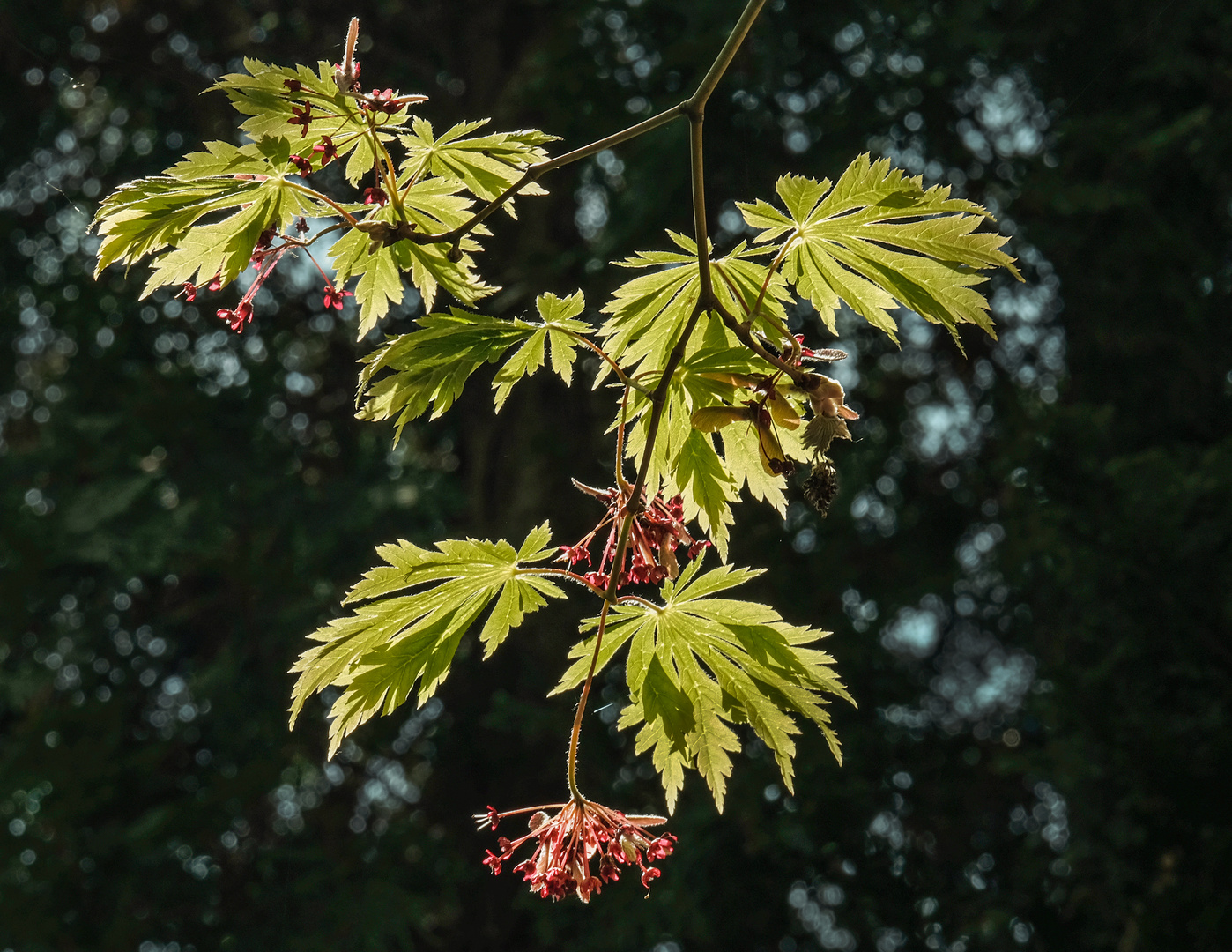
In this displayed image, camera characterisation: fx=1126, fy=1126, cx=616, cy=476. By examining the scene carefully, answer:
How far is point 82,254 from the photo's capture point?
20.0ft

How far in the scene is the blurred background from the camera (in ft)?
14.6

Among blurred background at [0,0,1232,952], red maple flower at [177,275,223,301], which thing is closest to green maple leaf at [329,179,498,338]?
red maple flower at [177,275,223,301]

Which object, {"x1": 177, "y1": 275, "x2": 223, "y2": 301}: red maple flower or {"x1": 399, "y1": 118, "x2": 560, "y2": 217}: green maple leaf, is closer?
{"x1": 177, "y1": 275, "x2": 223, "y2": 301}: red maple flower

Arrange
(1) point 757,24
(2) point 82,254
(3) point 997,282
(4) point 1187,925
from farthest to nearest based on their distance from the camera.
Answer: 1. (2) point 82,254
2. (3) point 997,282
3. (1) point 757,24
4. (4) point 1187,925

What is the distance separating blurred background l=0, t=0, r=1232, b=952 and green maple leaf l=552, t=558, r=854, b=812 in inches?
128

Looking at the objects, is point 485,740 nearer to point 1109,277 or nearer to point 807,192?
point 1109,277

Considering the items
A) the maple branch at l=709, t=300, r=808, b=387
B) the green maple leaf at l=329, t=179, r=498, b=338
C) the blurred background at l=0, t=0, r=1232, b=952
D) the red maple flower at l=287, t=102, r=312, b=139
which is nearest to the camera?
the maple branch at l=709, t=300, r=808, b=387

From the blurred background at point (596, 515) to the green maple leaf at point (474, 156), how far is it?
3049 mm

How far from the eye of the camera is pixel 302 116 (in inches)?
42.4

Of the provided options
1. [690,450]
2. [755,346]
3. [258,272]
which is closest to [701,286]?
[755,346]

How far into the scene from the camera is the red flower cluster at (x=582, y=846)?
1077 mm

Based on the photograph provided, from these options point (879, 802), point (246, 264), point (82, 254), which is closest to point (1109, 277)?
point (879, 802)

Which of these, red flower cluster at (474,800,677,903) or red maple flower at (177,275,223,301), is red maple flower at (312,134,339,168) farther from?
red flower cluster at (474,800,677,903)

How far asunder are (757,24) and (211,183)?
4.05 metres
